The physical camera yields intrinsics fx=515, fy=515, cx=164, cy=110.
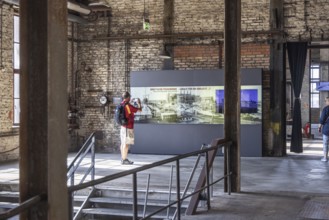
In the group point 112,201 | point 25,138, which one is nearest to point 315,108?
point 112,201

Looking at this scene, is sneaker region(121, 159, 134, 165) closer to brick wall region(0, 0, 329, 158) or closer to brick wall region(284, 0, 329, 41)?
brick wall region(0, 0, 329, 158)

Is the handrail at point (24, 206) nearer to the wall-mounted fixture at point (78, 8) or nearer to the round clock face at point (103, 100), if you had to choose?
the wall-mounted fixture at point (78, 8)

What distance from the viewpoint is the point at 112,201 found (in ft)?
29.6

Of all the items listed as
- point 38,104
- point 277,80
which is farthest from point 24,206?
point 277,80

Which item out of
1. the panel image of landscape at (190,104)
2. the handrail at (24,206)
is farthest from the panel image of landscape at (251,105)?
the handrail at (24,206)

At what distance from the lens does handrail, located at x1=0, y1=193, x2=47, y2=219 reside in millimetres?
2852

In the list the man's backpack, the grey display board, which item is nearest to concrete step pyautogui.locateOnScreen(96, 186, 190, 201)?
the man's backpack

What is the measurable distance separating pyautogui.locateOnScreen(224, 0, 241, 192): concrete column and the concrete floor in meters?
0.80

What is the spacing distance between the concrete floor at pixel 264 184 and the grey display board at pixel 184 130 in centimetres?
55

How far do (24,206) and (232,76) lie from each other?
17.4 feet

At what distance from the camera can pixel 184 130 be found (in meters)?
14.7

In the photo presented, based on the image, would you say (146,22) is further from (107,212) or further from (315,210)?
(315,210)

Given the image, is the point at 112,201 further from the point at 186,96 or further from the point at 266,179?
the point at 186,96

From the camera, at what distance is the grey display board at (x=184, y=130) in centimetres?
1409
